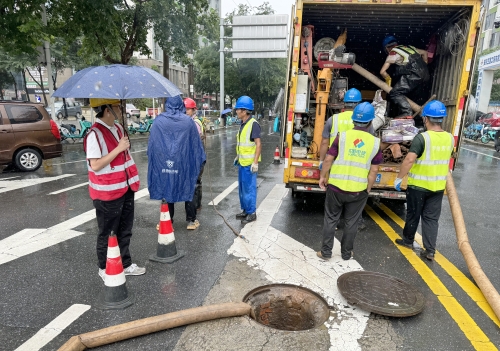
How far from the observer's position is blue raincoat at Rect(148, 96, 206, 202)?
4.18 meters

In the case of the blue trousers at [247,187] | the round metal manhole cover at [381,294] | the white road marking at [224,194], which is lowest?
the white road marking at [224,194]

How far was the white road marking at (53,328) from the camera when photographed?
251 cm

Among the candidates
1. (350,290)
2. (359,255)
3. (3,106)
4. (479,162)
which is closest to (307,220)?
(359,255)

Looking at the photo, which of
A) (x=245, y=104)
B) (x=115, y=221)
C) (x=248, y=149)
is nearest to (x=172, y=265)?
(x=115, y=221)

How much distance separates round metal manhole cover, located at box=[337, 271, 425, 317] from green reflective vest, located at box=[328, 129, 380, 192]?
94 centimetres

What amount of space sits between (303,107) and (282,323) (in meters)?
3.48

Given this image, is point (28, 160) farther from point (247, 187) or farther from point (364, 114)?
point (364, 114)

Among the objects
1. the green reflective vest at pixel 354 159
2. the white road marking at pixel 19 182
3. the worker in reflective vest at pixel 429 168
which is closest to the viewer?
the green reflective vest at pixel 354 159

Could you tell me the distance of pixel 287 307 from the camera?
320 centimetres

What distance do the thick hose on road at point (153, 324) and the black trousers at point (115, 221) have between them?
1.00 metres

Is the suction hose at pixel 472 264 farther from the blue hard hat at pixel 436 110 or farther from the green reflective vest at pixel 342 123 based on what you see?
the green reflective vest at pixel 342 123

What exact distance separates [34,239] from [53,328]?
7.48 feet

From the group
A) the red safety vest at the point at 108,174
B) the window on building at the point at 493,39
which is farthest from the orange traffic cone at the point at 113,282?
the window on building at the point at 493,39

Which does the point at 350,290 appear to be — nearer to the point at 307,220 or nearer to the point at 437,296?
the point at 437,296
